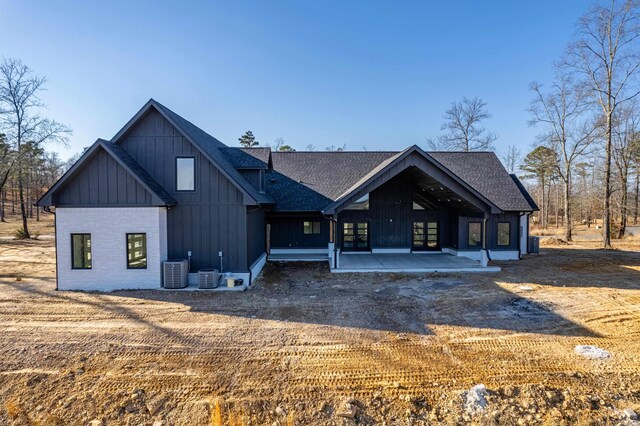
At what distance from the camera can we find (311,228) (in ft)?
53.8

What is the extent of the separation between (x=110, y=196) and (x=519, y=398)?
11473 millimetres

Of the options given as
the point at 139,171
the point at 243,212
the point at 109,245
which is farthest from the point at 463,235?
the point at 109,245

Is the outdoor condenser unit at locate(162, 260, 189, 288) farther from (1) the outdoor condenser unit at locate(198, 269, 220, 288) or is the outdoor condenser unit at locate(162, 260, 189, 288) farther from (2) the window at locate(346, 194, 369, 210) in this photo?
(2) the window at locate(346, 194, 369, 210)

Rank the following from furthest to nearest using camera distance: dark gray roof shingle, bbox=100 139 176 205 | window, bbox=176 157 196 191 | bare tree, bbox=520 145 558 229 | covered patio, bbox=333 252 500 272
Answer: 1. bare tree, bbox=520 145 558 229
2. covered patio, bbox=333 252 500 272
3. window, bbox=176 157 196 191
4. dark gray roof shingle, bbox=100 139 176 205

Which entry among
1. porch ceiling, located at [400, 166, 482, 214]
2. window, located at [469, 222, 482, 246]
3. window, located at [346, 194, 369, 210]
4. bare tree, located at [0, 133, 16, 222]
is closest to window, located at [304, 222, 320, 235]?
window, located at [346, 194, 369, 210]

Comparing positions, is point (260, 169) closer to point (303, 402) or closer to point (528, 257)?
point (303, 402)

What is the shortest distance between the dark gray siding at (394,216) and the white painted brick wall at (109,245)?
909 centimetres

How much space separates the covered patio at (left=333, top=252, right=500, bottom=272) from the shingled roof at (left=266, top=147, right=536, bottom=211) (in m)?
3.18

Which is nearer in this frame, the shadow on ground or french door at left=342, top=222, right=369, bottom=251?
the shadow on ground

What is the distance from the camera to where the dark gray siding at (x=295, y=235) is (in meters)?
16.4

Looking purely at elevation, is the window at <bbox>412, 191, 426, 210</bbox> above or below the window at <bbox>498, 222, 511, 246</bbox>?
above

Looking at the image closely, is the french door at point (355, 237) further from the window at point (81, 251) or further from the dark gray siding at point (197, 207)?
the window at point (81, 251)

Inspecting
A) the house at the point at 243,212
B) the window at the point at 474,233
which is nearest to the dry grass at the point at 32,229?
the house at the point at 243,212

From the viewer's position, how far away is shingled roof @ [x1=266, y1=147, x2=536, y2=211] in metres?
15.9
